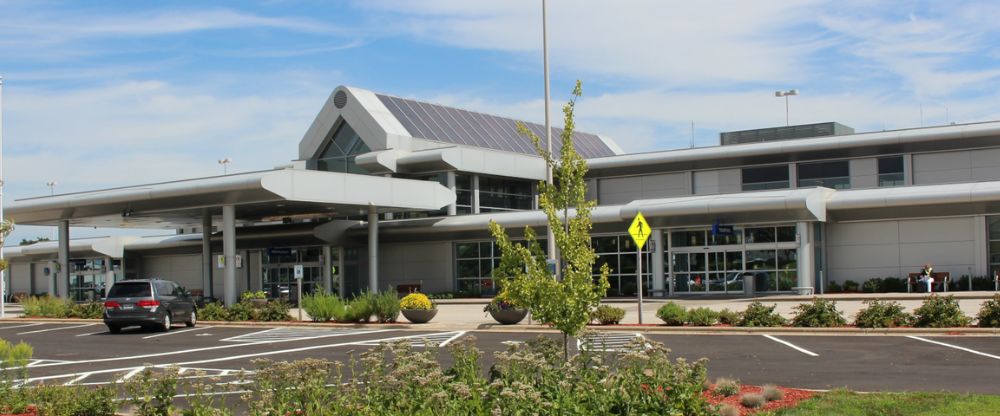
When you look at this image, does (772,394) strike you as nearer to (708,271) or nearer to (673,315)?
(673,315)

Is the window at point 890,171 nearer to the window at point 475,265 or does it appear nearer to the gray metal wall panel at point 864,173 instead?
the gray metal wall panel at point 864,173

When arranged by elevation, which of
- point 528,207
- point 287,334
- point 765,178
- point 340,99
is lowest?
point 287,334

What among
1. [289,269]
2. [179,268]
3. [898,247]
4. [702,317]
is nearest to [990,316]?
[702,317]

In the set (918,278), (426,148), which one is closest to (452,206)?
(426,148)

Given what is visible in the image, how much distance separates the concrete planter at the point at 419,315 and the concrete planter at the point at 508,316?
224 centimetres

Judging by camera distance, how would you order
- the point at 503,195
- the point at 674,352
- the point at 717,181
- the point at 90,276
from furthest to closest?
the point at 90,276
the point at 503,195
the point at 717,181
the point at 674,352

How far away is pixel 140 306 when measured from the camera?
2922 centimetres

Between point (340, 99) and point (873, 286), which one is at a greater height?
point (340, 99)

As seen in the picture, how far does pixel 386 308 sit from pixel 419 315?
1101mm

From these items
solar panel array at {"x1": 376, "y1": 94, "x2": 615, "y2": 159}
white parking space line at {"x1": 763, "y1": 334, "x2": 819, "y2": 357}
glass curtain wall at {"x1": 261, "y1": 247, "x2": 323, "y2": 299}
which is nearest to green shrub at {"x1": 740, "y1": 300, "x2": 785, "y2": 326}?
white parking space line at {"x1": 763, "y1": 334, "x2": 819, "y2": 357}

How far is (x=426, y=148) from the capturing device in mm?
51500

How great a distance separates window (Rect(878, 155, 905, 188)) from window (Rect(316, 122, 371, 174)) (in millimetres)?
24124

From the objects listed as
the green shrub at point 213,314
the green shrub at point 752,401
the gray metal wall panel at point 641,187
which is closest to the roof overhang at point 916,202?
the gray metal wall panel at point 641,187

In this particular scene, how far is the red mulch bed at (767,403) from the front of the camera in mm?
11117
